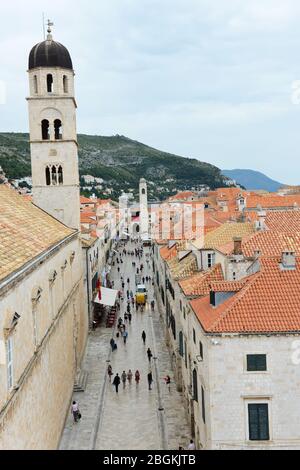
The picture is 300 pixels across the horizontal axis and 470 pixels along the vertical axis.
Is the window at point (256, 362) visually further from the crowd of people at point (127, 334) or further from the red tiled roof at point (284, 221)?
the red tiled roof at point (284, 221)

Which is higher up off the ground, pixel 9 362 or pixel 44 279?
pixel 44 279

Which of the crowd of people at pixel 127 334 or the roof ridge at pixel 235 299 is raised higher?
the roof ridge at pixel 235 299

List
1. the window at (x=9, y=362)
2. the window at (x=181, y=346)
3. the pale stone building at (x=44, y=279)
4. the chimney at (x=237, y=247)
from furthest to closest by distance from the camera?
the window at (x=181, y=346)
the chimney at (x=237, y=247)
the pale stone building at (x=44, y=279)
the window at (x=9, y=362)

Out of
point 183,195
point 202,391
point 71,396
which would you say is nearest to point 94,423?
point 71,396

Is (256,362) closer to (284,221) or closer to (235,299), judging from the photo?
(235,299)

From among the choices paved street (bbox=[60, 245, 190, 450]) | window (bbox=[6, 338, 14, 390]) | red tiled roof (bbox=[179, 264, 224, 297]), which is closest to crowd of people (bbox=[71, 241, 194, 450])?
paved street (bbox=[60, 245, 190, 450])

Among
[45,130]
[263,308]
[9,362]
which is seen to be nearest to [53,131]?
[45,130]

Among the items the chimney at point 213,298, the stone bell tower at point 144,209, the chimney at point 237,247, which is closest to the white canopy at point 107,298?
the chimney at point 237,247

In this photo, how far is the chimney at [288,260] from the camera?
63.8 feet

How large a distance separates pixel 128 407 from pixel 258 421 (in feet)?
A: 37.2

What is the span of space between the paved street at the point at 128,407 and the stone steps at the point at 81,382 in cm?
28

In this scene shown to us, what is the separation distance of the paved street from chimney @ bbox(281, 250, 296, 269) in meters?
8.55

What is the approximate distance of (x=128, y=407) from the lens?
26969mm
